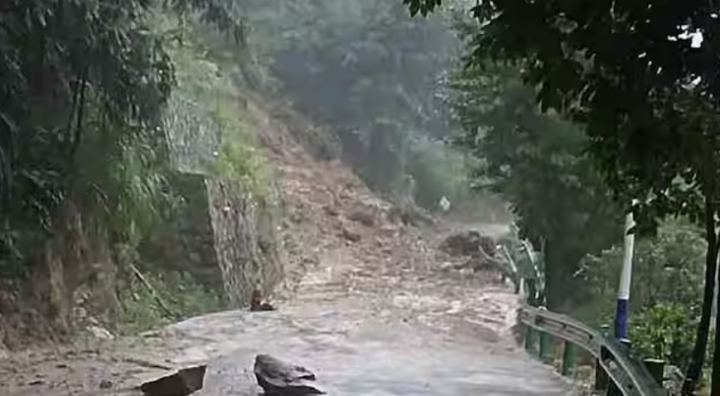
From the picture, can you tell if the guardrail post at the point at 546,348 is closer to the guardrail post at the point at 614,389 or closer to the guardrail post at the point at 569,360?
the guardrail post at the point at 569,360

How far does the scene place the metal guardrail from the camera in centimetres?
612

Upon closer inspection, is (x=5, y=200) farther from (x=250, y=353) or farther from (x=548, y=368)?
(x=548, y=368)

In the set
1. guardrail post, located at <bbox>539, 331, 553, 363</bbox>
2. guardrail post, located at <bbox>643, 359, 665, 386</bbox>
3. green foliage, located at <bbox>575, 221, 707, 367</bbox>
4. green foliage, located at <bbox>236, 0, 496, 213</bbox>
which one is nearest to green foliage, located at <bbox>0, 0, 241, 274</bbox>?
guardrail post, located at <bbox>539, 331, 553, 363</bbox>

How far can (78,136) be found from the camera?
42.4ft

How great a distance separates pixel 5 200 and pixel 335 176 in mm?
22032

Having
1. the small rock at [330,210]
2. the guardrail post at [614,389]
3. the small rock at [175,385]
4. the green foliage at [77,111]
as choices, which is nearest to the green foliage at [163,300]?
the green foliage at [77,111]

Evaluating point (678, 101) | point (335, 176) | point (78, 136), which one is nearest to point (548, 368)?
point (78, 136)

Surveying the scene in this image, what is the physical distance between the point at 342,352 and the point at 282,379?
165 inches

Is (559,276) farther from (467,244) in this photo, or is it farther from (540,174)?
(467,244)

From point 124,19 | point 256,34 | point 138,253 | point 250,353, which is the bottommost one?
point 250,353

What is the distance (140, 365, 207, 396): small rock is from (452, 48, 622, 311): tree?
5.44 meters

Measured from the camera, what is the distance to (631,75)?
424 centimetres

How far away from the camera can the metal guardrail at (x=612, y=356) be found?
6125 mm

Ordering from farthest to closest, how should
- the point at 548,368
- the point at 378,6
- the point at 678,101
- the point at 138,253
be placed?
the point at 378,6 < the point at 138,253 < the point at 548,368 < the point at 678,101
